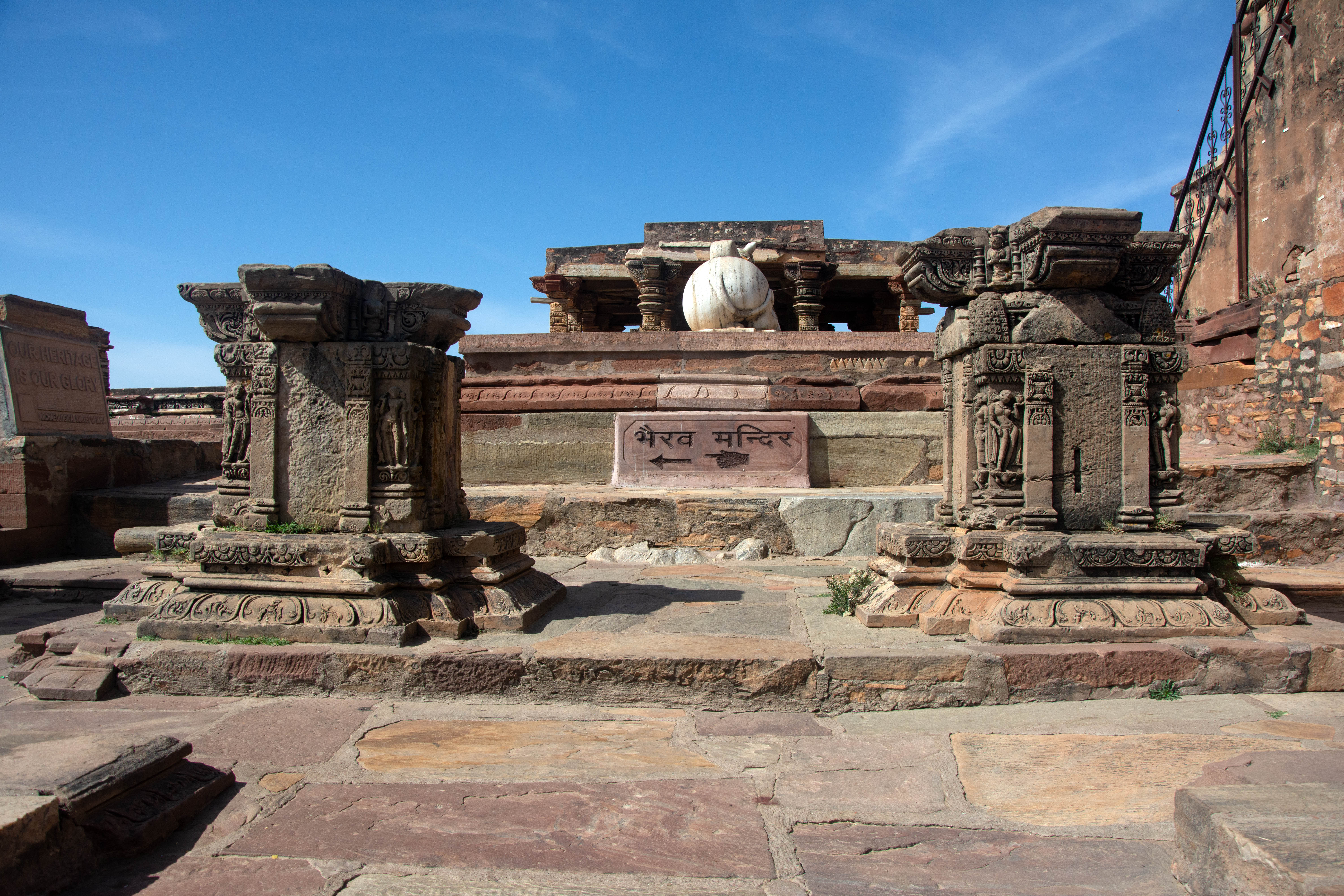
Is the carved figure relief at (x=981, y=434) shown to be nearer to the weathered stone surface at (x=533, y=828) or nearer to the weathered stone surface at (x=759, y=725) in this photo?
the weathered stone surface at (x=759, y=725)

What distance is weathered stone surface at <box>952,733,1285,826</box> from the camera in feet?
7.75

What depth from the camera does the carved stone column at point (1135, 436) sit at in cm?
376

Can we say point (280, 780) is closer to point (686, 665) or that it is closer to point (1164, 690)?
point (686, 665)

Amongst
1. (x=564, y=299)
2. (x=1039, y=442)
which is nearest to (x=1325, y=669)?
(x=1039, y=442)

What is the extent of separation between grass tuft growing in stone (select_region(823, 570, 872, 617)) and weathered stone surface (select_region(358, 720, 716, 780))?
51.7 inches

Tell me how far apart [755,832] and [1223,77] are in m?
14.4

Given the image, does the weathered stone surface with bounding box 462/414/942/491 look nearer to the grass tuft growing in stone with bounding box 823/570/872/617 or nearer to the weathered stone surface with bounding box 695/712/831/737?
the grass tuft growing in stone with bounding box 823/570/872/617

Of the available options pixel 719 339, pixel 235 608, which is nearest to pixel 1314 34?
pixel 719 339

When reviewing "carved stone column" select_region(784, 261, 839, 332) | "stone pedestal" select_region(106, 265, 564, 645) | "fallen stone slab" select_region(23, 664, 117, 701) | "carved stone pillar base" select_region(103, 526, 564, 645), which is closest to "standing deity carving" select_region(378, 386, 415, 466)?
"stone pedestal" select_region(106, 265, 564, 645)

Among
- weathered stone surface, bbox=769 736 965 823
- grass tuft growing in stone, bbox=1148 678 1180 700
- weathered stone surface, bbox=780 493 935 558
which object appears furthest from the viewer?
weathered stone surface, bbox=780 493 935 558

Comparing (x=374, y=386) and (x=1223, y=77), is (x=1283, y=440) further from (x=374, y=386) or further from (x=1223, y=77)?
(x=374, y=386)

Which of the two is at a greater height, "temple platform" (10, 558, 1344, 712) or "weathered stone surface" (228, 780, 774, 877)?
"temple platform" (10, 558, 1344, 712)

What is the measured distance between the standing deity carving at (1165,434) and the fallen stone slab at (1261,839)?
1991 millimetres

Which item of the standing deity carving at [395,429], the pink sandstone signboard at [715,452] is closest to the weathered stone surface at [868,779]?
the standing deity carving at [395,429]
